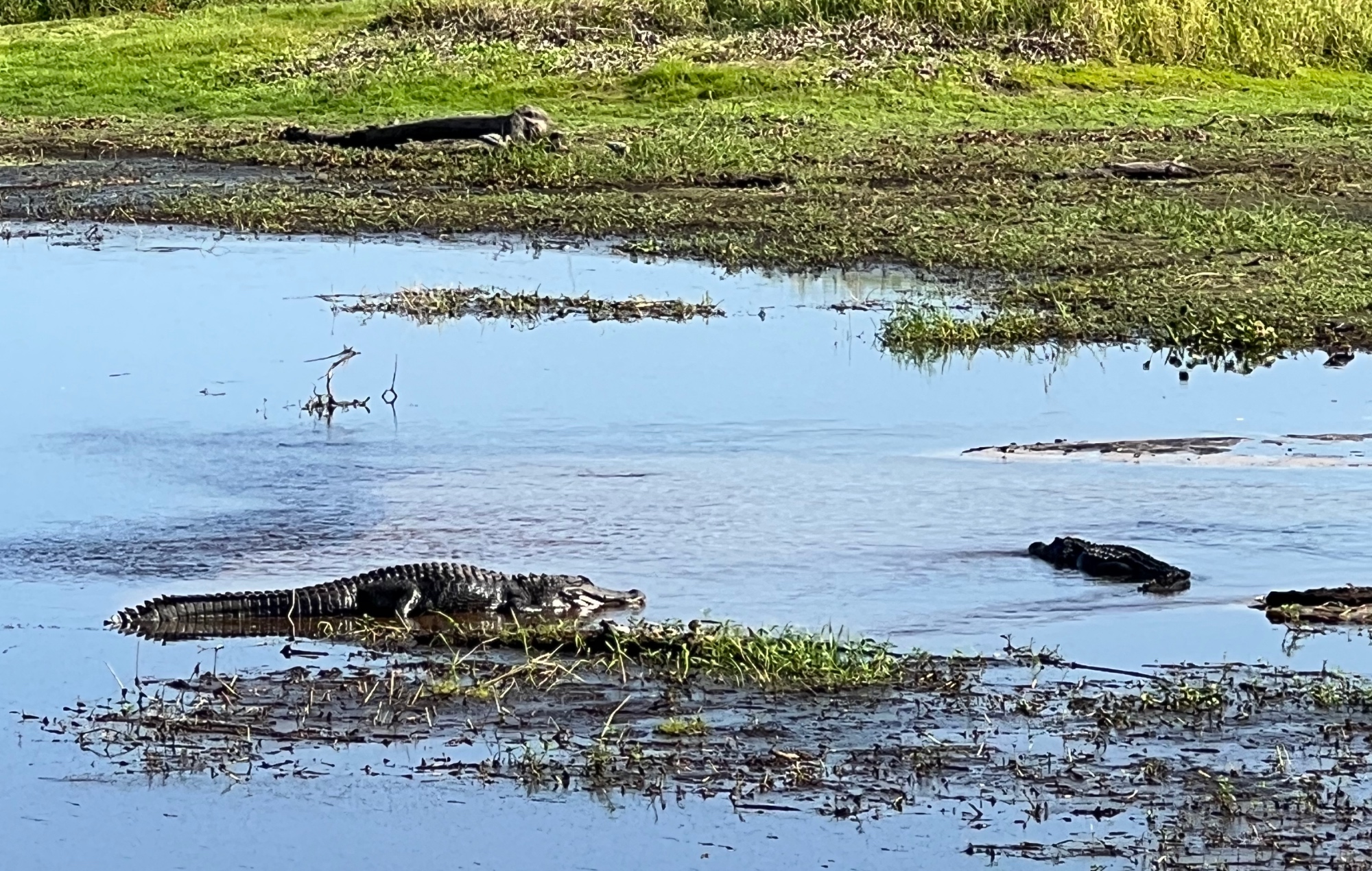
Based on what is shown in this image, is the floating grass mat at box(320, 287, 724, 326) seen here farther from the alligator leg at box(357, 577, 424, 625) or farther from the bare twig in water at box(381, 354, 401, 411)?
the alligator leg at box(357, 577, 424, 625)

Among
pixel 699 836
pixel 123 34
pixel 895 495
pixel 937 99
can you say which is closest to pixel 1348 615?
pixel 895 495

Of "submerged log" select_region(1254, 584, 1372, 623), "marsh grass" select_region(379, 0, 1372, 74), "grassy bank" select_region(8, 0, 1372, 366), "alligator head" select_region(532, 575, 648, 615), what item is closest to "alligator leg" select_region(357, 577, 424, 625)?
"alligator head" select_region(532, 575, 648, 615)

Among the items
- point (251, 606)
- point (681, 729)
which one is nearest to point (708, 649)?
point (681, 729)

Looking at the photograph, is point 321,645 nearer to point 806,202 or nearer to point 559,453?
point 559,453

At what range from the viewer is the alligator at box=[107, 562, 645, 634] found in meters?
6.82

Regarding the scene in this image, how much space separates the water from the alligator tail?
0.47ft

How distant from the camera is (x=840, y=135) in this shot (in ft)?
61.3

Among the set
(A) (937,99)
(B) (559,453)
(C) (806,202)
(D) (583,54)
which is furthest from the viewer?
(D) (583,54)

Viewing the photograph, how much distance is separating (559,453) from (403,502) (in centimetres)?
95

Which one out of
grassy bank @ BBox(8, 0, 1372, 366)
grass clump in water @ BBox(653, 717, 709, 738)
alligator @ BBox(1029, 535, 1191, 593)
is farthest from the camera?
grassy bank @ BBox(8, 0, 1372, 366)

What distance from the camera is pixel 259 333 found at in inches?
475

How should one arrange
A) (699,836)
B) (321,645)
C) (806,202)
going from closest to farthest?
(699,836)
(321,645)
(806,202)

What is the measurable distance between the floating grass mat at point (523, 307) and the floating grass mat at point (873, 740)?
5918 millimetres

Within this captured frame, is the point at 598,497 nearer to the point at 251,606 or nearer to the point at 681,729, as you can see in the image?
the point at 251,606
